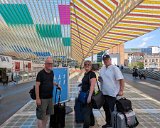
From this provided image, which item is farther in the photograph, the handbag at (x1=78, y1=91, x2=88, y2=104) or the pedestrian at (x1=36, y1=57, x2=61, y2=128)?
the handbag at (x1=78, y1=91, x2=88, y2=104)

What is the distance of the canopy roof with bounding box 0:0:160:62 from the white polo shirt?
4137 mm

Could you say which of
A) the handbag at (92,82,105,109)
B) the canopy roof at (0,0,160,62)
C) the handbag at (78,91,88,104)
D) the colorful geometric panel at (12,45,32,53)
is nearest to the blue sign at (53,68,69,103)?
the handbag at (78,91,88,104)

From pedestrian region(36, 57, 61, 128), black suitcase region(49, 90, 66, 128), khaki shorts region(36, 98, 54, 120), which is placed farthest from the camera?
black suitcase region(49, 90, 66, 128)

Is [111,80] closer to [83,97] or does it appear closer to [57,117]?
[83,97]

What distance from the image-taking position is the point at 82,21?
1681 cm

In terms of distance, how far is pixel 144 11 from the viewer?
1084cm

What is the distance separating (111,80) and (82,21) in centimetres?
1153

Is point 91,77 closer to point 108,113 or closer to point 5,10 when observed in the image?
point 108,113

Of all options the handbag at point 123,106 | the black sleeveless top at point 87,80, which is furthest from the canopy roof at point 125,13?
the handbag at point 123,106

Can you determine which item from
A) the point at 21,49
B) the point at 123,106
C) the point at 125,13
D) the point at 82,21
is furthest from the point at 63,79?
the point at 21,49

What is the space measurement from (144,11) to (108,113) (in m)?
6.01

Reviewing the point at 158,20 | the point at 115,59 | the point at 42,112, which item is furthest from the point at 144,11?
the point at 115,59

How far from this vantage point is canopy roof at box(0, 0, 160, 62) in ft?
37.1

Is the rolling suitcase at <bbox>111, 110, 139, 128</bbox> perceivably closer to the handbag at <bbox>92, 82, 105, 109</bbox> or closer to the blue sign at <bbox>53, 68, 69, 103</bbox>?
the handbag at <bbox>92, 82, 105, 109</bbox>
